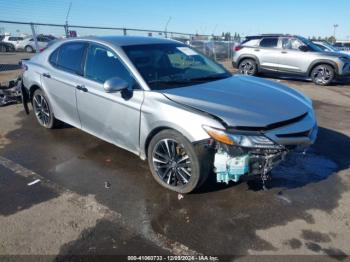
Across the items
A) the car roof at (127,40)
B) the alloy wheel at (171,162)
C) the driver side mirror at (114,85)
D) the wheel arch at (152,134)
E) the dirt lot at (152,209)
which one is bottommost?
the dirt lot at (152,209)

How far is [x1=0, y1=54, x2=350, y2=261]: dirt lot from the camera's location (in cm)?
290

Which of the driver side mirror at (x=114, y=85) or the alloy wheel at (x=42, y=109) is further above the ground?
the driver side mirror at (x=114, y=85)

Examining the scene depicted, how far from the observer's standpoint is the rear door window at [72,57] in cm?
475

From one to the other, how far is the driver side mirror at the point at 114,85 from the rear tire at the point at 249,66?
10060mm

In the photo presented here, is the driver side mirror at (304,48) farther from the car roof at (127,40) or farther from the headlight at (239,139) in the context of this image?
the headlight at (239,139)

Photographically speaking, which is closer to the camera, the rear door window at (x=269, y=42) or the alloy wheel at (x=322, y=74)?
the alloy wheel at (x=322, y=74)

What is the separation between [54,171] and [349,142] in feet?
15.1

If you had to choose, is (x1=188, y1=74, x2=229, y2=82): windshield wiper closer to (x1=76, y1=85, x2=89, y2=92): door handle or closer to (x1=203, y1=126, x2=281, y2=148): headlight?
(x1=203, y1=126, x2=281, y2=148): headlight

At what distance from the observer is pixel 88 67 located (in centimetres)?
457

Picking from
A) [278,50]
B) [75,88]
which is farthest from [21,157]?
[278,50]

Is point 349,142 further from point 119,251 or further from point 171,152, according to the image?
point 119,251

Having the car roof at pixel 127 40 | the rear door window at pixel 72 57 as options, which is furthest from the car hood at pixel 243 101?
the rear door window at pixel 72 57

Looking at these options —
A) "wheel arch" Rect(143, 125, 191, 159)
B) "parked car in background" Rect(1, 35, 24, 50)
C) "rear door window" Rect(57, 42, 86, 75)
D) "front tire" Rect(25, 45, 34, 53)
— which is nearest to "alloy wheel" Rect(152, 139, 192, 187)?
"wheel arch" Rect(143, 125, 191, 159)

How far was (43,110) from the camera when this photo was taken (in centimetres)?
577
